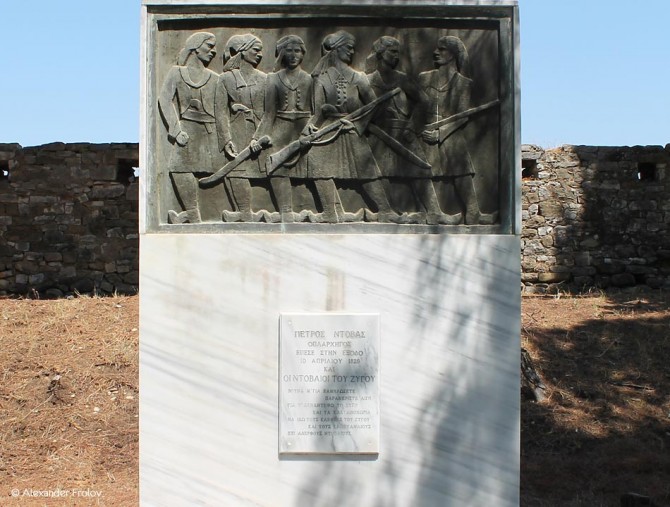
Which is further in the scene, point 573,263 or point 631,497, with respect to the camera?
point 573,263

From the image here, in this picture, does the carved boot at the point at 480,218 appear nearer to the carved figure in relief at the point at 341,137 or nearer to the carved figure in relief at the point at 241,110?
the carved figure in relief at the point at 341,137

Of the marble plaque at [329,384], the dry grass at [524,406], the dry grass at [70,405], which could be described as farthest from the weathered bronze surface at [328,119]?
the dry grass at [70,405]

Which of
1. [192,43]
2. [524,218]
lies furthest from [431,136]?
[524,218]

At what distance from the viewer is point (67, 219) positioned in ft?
40.1

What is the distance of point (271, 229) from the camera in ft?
15.3

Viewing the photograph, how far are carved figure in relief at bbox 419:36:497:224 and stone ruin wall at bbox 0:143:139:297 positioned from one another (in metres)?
8.08

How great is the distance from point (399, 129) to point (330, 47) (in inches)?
22.8

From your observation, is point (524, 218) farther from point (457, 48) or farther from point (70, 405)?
point (457, 48)

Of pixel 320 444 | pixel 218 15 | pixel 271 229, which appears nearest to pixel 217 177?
pixel 271 229

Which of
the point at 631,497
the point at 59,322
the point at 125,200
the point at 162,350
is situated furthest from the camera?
the point at 125,200

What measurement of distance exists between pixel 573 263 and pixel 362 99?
27.8 feet

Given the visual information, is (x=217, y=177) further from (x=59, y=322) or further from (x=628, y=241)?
(x=628, y=241)

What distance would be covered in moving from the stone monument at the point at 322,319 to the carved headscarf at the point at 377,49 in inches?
0.6

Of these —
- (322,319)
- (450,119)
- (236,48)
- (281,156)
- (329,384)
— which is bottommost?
(329,384)
